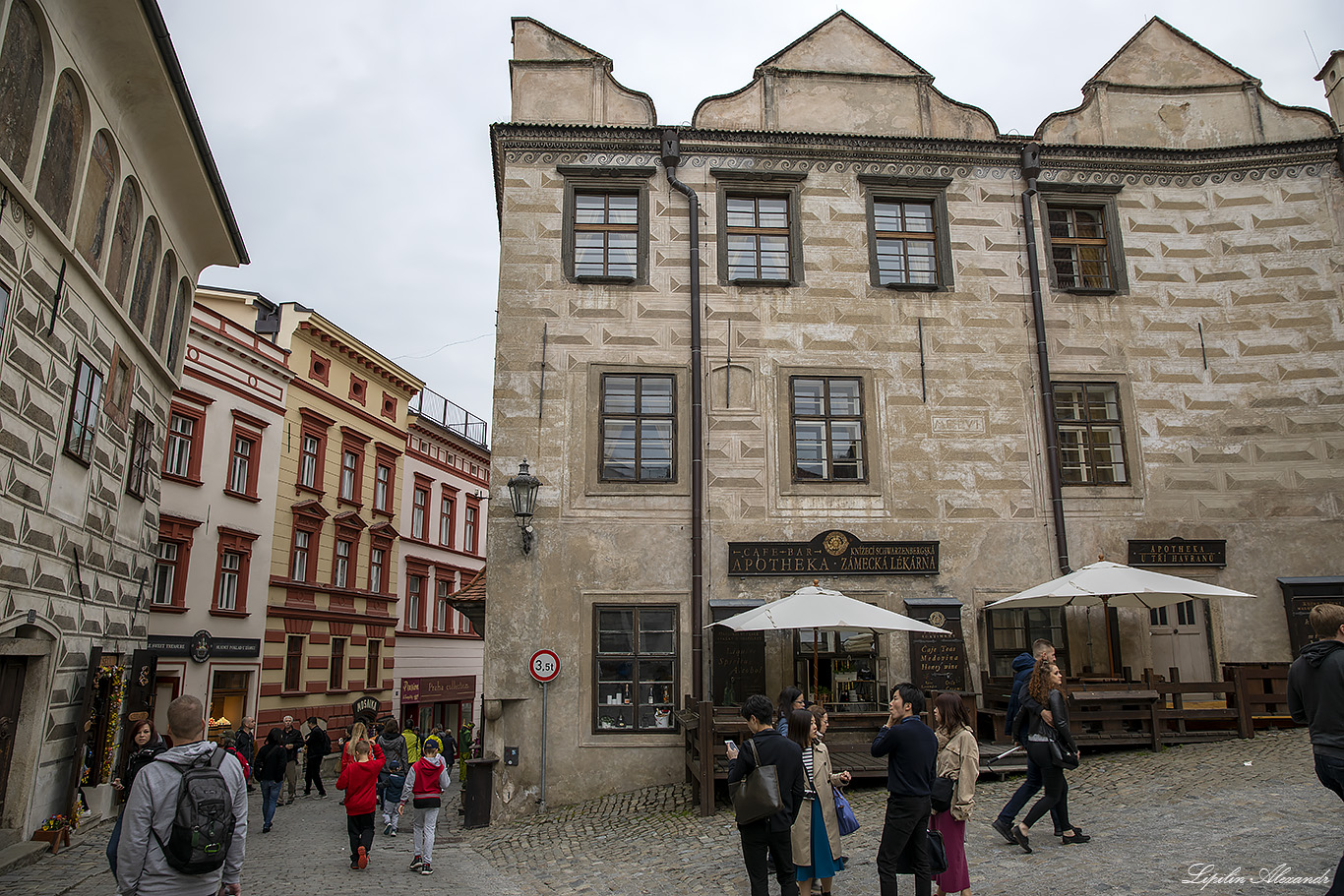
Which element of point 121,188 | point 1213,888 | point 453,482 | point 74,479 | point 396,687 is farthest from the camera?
point 453,482

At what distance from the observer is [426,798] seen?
33.2ft

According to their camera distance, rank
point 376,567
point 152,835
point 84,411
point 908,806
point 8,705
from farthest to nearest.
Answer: point 376,567, point 84,411, point 8,705, point 908,806, point 152,835

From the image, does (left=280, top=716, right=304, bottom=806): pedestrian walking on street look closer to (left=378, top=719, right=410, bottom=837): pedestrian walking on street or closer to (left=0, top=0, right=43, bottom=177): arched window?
(left=378, top=719, right=410, bottom=837): pedestrian walking on street

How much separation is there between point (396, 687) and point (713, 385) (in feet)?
69.1

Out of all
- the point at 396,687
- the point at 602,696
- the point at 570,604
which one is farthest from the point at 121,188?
the point at 396,687

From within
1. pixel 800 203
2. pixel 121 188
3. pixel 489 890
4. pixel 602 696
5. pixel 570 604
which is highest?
pixel 800 203

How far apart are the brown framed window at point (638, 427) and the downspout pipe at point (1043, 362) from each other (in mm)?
6008

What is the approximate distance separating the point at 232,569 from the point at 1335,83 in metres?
25.8

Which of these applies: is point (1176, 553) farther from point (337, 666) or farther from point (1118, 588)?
point (337, 666)

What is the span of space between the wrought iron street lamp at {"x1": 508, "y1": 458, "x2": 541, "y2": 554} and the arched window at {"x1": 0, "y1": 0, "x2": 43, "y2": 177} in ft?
22.9

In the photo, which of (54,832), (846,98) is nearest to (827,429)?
(846,98)

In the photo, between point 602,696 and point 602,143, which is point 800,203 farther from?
point 602,696

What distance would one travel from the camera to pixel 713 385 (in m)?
15.1

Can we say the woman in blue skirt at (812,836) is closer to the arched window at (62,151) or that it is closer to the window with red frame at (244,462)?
the arched window at (62,151)
